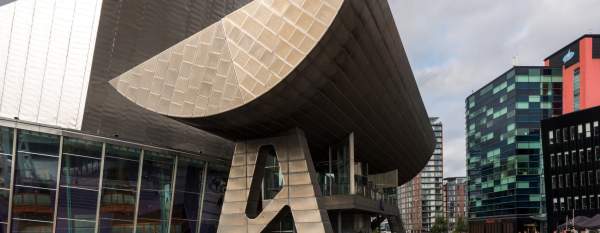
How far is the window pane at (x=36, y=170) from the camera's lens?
3127 cm

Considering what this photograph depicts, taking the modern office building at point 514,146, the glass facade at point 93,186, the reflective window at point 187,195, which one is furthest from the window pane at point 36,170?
the modern office building at point 514,146

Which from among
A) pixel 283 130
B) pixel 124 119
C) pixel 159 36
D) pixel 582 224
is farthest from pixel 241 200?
pixel 582 224

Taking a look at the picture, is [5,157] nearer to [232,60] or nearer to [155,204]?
[155,204]

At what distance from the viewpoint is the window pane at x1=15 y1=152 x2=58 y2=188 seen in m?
31.3

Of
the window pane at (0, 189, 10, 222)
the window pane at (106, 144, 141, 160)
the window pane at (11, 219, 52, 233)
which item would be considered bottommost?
the window pane at (11, 219, 52, 233)

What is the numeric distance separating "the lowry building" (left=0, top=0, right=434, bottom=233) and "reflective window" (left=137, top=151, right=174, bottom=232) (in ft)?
0.26

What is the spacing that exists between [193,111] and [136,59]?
12.5 m

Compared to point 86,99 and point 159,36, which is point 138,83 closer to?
point 86,99

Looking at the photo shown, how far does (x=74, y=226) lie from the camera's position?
32719 millimetres

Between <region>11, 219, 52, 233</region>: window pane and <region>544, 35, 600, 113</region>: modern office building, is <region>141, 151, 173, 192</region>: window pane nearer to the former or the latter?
<region>11, 219, 52, 233</region>: window pane

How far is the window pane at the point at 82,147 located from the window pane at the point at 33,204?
90.4 inches

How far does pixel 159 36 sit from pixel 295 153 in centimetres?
1427

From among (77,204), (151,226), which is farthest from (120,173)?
(151,226)

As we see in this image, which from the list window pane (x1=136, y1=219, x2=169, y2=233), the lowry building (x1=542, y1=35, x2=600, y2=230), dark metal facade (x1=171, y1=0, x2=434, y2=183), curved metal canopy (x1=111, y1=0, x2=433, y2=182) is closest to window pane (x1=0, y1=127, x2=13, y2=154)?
Answer: curved metal canopy (x1=111, y1=0, x2=433, y2=182)
